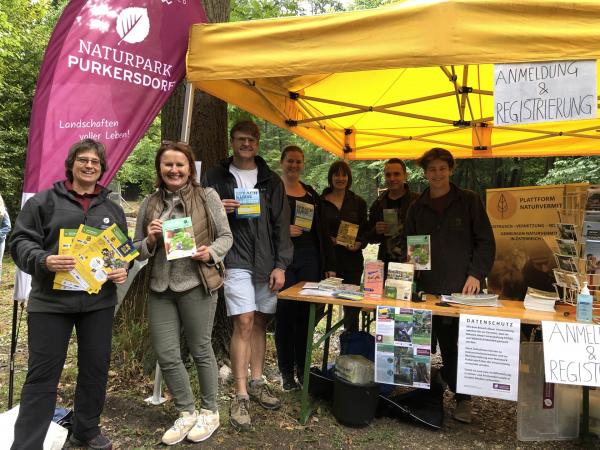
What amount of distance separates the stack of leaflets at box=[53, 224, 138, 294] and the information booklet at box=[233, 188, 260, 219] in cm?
76

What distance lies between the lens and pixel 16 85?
13047 mm

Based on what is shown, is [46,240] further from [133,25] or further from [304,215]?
[304,215]

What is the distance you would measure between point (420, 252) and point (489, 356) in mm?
794

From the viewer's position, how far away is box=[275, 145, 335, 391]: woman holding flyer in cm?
344

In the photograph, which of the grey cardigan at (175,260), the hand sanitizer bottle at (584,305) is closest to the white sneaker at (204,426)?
the grey cardigan at (175,260)

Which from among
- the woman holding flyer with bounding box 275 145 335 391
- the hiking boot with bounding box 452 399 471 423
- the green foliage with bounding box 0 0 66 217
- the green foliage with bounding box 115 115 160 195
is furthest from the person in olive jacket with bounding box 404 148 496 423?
the green foliage with bounding box 115 115 160 195

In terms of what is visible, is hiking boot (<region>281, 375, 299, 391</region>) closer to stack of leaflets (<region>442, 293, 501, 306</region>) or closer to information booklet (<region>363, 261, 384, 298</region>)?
information booklet (<region>363, 261, 384, 298</region>)

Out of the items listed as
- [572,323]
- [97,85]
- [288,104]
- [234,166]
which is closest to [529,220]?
[572,323]

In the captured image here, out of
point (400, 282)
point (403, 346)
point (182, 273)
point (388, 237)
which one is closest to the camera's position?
point (182, 273)

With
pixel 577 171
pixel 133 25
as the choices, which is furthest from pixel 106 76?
pixel 577 171

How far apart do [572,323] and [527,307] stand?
369 mm

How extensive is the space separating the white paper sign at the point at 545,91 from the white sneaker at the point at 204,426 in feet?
7.73

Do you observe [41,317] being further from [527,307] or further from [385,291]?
[527,307]

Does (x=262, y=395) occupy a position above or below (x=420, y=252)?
below
